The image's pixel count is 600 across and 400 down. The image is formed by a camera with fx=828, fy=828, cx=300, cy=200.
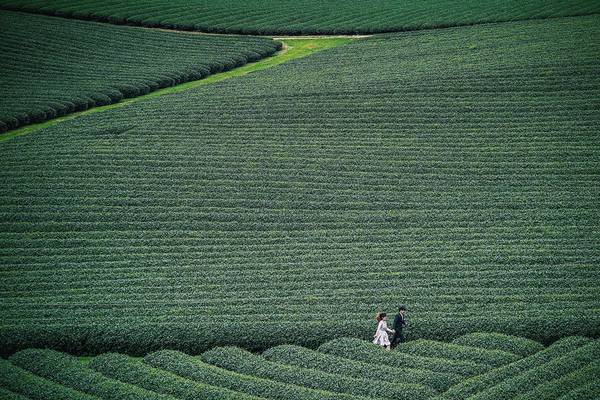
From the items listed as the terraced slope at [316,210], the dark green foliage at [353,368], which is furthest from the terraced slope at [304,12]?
the dark green foliage at [353,368]

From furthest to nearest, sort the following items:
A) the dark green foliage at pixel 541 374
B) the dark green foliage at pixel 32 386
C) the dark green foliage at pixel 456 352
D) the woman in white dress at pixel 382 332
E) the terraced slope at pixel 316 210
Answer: the terraced slope at pixel 316 210 → the woman in white dress at pixel 382 332 → the dark green foliage at pixel 456 352 → the dark green foliage at pixel 32 386 → the dark green foliage at pixel 541 374

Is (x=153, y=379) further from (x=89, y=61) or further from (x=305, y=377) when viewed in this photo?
(x=89, y=61)

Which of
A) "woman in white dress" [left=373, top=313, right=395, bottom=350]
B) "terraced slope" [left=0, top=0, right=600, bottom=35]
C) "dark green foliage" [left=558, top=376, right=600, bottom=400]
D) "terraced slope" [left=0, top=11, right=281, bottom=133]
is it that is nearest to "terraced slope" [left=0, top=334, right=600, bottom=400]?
"dark green foliage" [left=558, top=376, right=600, bottom=400]

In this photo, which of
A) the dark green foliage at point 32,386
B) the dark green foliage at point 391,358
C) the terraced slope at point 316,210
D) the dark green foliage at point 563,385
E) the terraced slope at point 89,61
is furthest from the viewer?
the terraced slope at point 89,61

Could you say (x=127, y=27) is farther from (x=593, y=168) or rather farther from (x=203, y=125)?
(x=593, y=168)

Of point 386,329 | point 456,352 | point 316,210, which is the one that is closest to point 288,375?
point 386,329

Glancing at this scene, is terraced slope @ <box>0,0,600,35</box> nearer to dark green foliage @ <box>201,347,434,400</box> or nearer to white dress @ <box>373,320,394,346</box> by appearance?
white dress @ <box>373,320,394,346</box>

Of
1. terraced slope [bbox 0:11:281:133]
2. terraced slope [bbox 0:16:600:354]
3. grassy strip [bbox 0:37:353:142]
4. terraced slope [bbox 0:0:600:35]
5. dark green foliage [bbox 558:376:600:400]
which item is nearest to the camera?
dark green foliage [bbox 558:376:600:400]

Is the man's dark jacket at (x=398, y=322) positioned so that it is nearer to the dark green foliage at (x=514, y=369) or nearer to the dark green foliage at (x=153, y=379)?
the dark green foliage at (x=514, y=369)
